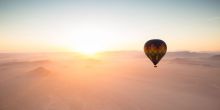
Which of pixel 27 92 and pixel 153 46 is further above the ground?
pixel 153 46

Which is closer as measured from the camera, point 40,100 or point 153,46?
point 153,46

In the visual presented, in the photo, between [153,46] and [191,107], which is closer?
[153,46]

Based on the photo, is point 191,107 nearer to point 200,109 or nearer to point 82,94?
point 200,109

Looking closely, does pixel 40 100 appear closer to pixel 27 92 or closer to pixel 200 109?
pixel 27 92

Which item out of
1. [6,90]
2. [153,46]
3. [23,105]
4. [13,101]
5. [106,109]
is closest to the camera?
[153,46]

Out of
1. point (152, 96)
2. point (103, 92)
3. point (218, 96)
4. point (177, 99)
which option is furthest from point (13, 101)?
point (218, 96)

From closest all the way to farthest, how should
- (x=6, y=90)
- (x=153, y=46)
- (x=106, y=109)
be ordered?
(x=153, y=46), (x=106, y=109), (x=6, y=90)

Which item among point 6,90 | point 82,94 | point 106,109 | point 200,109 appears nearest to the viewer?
point 200,109

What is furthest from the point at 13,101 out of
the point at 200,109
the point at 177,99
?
the point at 200,109

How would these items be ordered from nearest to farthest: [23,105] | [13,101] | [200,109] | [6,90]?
[200,109]
[23,105]
[13,101]
[6,90]
